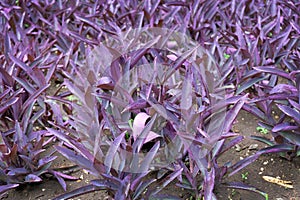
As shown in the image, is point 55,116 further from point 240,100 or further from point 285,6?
point 285,6

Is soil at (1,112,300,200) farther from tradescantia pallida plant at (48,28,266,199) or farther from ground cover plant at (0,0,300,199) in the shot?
tradescantia pallida plant at (48,28,266,199)

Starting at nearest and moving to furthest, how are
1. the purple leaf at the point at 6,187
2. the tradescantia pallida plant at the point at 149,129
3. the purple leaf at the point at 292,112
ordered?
the tradescantia pallida plant at the point at 149,129 < the purple leaf at the point at 6,187 < the purple leaf at the point at 292,112

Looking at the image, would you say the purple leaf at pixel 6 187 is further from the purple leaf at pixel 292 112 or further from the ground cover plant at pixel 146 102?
the purple leaf at pixel 292 112

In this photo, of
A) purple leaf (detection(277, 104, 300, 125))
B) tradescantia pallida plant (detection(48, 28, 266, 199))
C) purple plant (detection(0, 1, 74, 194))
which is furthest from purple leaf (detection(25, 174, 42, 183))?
purple leaf (detection(277, 104, 300, 125))

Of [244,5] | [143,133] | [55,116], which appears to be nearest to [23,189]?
[55,116]

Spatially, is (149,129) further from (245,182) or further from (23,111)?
(23,111)

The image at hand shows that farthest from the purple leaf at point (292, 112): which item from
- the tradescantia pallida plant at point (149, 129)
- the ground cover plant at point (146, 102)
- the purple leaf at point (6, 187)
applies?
the purple leaf at point (6, 187)

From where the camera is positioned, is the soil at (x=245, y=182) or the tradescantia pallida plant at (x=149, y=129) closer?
the tradescantia pallida plant at (x=149, y=129)

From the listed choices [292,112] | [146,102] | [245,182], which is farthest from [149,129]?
[292,112]
